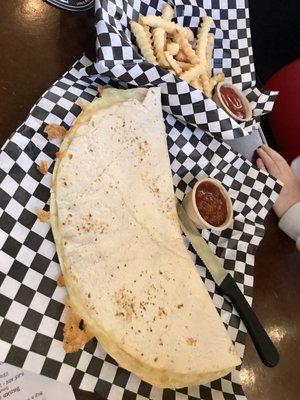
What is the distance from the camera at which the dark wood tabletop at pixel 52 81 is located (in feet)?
5.36

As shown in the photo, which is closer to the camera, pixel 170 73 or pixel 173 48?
pixel 170 73

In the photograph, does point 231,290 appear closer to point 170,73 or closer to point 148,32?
point 170,73

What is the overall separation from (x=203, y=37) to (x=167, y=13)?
0.20 metres

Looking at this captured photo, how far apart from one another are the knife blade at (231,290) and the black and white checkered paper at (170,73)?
390 millimetres

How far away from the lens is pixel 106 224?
150 centimetres

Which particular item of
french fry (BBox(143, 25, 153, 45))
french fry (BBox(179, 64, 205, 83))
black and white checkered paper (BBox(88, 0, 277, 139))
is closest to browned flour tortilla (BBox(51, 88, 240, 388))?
black and white checkered paper (BBox(88, 0, 277, 139))

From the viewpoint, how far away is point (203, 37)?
2.00 m

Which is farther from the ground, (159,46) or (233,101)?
(159,46)

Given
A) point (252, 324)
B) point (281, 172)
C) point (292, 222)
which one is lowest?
point (252, 324)

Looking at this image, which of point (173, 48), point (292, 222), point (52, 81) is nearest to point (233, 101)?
point (173, 48)

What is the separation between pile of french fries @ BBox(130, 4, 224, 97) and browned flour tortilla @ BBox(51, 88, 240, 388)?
0.67 ft

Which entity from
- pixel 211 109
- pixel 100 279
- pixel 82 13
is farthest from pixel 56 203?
pixel 82 13

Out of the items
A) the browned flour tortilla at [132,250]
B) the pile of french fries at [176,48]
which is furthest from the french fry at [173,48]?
the browned flour tortilla at [132,250]

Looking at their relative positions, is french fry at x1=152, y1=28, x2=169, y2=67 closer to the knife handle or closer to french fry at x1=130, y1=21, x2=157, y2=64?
french fry at x1=130, y1=21, x2=157, y2=64
